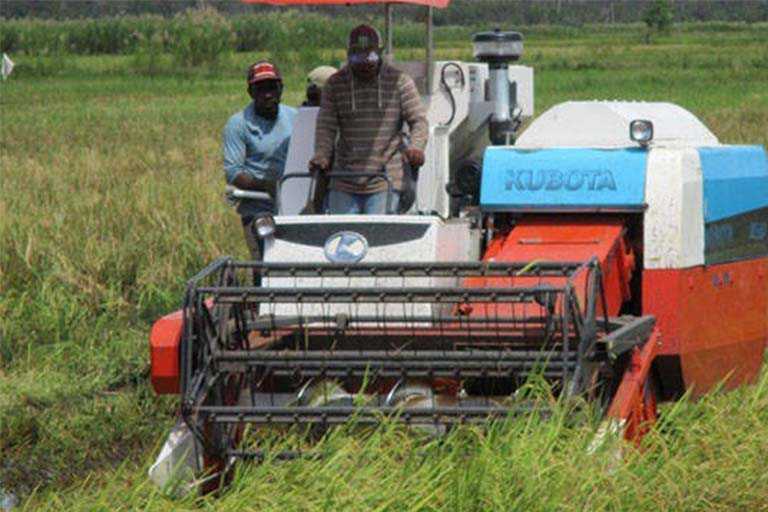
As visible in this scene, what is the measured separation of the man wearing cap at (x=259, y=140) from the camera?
980 centimetres

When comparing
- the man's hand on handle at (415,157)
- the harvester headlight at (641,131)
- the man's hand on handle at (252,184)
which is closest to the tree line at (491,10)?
the man's hand on handle at (252,184)

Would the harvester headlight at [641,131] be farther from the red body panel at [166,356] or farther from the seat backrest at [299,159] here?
the red body panel at [166,356]

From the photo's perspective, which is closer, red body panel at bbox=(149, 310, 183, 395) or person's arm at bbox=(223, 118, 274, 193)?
red body panel at bbox=(149, 310, 183, 395)

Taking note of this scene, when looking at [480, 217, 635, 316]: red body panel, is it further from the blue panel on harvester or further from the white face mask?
the white face mask

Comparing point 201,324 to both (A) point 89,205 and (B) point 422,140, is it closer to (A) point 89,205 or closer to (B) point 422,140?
(B) point 422,140

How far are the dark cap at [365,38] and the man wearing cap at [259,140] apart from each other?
1.65 meters

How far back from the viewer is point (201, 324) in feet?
21.7

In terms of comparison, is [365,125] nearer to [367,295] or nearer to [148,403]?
[148,403]

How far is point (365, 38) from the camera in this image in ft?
26.8

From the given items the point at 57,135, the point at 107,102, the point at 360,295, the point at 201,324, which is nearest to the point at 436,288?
the point at 360,295

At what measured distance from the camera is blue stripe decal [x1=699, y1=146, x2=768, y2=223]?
7.75 metres

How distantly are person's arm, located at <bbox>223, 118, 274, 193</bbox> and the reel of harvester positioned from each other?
2404 millimetres

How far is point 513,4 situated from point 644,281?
2607 inches

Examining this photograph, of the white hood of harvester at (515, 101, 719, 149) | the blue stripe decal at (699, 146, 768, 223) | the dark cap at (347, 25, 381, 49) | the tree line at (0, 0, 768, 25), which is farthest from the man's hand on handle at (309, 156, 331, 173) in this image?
the tree line at (0, 0, 768, 25)
